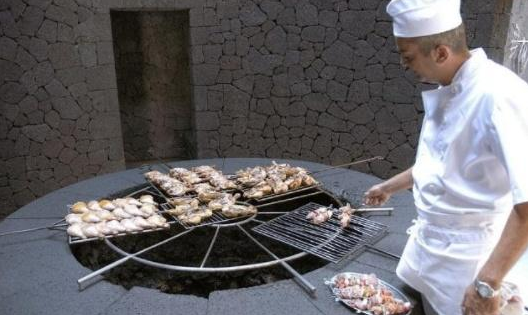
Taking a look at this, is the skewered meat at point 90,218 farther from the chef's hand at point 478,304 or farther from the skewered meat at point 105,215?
the chef's hand at point 478,304

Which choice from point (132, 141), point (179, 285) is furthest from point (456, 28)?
point (132, 141)

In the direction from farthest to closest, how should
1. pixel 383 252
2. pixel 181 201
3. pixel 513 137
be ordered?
pixel 181 201 → pixel 383 252 → pixel 513 137

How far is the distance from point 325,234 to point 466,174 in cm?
118

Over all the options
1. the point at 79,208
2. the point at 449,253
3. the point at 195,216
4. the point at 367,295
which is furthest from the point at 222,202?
the point at 449,253

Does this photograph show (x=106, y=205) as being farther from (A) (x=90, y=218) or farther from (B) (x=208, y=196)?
(B) (x=208, y=196)

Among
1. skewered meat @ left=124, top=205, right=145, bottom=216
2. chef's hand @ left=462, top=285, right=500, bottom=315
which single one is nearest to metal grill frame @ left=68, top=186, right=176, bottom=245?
skewered meat @ left=124, top=205, right=145, bottom=216

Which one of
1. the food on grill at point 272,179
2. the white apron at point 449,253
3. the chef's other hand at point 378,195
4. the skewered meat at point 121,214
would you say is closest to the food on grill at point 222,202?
the food on grill at point 272,179

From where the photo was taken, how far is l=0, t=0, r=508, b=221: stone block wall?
584cm

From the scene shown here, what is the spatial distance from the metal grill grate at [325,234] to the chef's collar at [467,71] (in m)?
1.20

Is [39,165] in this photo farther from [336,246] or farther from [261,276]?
[336,246]

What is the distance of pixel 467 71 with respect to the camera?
1789mm

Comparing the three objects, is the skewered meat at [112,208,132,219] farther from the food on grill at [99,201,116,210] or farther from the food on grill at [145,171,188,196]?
the food on grill at [145,171,188,196]

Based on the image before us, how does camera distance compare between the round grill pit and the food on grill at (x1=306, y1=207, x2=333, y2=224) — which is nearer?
the round grill pit

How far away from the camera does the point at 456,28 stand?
1.77 meters
